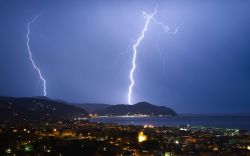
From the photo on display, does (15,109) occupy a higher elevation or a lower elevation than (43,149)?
higher

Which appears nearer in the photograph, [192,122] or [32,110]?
[32,110]

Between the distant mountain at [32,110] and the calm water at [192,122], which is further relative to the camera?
the calm water at [192,122]

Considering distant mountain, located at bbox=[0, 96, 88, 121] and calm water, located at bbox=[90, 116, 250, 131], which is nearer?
distant mountain, located at bbox=[0, 96, 88, 121]

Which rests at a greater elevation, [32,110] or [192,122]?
[32,110]

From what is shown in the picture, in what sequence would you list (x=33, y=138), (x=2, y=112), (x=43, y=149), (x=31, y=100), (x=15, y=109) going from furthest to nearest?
(x=31, y=100) < (x=15, y=109) < (x=2, y=112) < (x=33, y=138) < (x=43, y=149)

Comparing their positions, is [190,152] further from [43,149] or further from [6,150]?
[6,150]

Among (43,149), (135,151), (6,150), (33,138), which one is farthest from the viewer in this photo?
(33,138)

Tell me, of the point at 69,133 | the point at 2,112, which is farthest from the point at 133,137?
the point at 2,112

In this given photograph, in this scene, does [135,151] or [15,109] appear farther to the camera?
[15,109]
